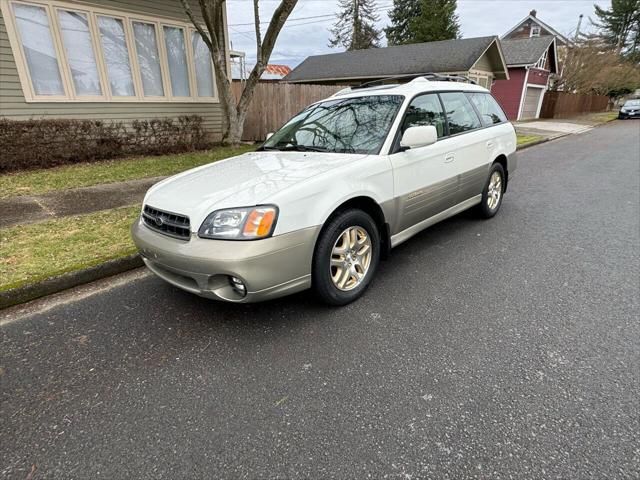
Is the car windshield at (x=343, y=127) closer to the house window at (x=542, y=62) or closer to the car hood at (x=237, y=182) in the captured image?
the car hood at (x=237, y=182)

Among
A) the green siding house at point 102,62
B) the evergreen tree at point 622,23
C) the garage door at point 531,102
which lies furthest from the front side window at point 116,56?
the evergreen tree at point 622,23

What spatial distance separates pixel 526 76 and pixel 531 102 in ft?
10.00

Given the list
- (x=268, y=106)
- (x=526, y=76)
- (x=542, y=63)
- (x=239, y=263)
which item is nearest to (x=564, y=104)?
(x=542, y=63)

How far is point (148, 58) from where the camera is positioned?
9789mm

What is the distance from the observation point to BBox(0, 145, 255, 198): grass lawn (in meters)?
6.19

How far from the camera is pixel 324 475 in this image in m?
1.67

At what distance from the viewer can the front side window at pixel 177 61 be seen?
10.1 m

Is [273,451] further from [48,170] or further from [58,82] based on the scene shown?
[58,82]

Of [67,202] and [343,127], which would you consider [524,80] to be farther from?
[67,202]

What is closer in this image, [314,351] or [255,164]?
[314,351]

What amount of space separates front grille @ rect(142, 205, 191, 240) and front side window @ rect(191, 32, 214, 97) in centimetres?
925

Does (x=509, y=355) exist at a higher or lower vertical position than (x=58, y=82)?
lower

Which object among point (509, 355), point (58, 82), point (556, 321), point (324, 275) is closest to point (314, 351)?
point (324, 275)

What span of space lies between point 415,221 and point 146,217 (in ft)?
7.81
